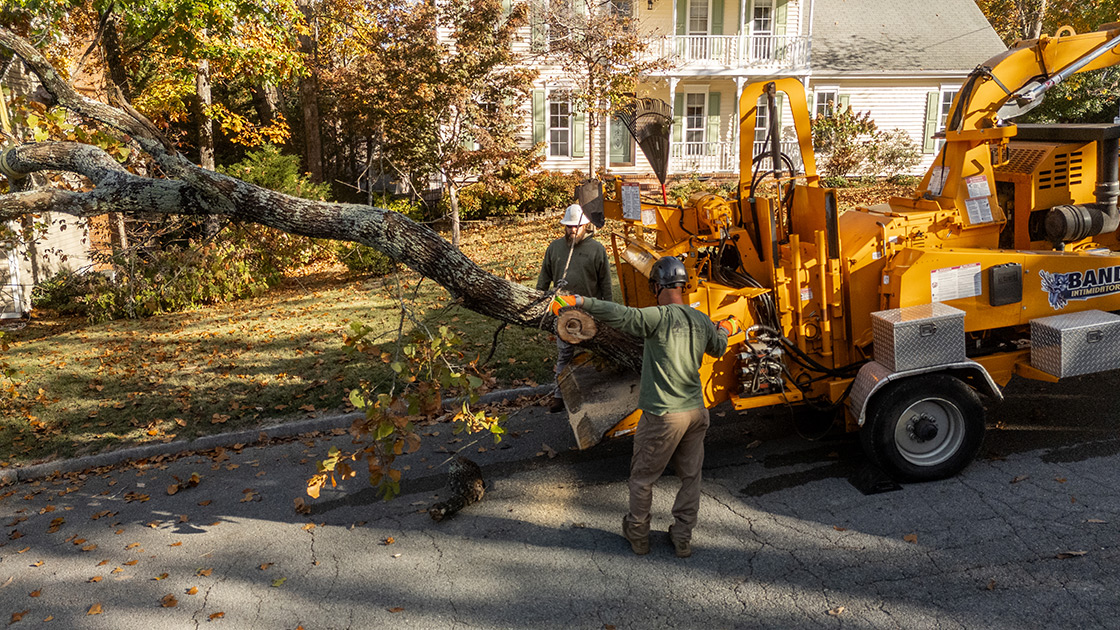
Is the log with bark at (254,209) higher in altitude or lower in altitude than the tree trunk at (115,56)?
lower

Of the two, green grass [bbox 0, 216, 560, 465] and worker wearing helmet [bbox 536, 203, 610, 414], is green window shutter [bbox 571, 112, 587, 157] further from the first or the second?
worker wearing helmet [bbox 536, 203, 610, 414]

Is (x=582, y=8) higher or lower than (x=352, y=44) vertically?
higher

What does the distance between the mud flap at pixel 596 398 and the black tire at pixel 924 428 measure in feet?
5.69

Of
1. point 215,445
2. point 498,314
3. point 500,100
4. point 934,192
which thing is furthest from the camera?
point 500,100

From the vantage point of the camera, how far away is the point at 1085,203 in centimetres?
638

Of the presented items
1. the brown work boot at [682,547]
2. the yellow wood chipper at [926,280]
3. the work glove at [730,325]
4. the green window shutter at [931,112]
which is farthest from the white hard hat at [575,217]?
the green window shutter at [931,112]

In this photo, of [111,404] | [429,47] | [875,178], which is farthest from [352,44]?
[875,178]

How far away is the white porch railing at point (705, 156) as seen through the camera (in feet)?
76.6

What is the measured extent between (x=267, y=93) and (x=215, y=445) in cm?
1592

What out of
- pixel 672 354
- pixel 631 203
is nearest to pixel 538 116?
pixel 631 203

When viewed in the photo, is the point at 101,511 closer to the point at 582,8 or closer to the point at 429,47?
the point at 429,47

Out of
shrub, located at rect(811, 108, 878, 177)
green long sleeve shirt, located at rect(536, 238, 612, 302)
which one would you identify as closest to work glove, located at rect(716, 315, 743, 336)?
green long sleeve shirt, located at rect(536, 238, 612, 302)

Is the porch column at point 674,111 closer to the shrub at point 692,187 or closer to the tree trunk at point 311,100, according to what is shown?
the shrub at point 692,187

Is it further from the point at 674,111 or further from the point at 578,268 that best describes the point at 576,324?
the point at 674,111
